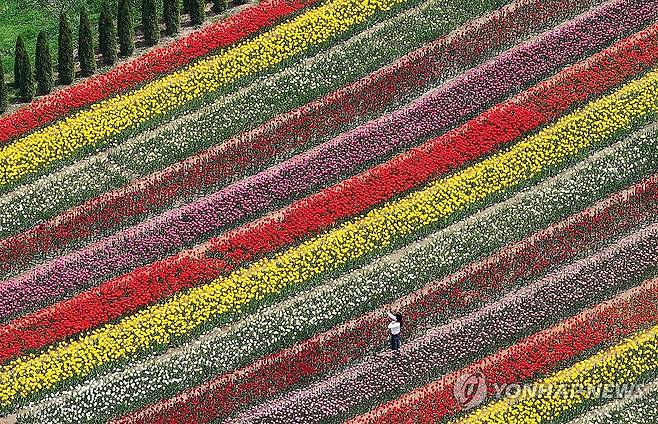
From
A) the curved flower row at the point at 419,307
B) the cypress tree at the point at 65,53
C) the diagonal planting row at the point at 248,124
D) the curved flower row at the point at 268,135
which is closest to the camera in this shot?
the curved flower row at the point at 419,307

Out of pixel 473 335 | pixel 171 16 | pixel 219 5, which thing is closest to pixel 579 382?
pixel 473 335

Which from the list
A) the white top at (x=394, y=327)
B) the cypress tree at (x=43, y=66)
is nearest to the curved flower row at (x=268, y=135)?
the cypress tree at (x=43, y=66)

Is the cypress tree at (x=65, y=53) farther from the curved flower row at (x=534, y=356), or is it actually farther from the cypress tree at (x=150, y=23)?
the curved flower row at (x=534, y=356)

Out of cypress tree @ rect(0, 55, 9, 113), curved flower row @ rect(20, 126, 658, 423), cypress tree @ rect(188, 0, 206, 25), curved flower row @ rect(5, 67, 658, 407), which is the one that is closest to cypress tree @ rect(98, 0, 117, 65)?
cypress tree @ rect(188, 0, 206, 25)

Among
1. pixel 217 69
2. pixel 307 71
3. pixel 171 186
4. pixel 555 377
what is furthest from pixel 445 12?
pixel 555 377

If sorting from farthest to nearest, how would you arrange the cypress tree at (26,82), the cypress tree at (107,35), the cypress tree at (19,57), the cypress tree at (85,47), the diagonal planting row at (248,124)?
the cypress tree at (107,35) → the cypress tree at (85,47) → the cypress tree at (26,82) → the cypress tree at (19,57) → the diagonal planting row at (248,124)

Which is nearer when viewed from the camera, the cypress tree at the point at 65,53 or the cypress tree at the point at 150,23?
the cypress tree at the point at 65,53

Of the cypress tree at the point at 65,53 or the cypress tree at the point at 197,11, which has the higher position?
the cypress tree at the point at 197,11
